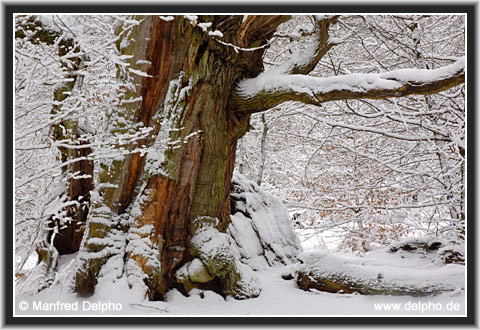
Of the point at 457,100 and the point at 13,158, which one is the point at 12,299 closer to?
the point at 13,158

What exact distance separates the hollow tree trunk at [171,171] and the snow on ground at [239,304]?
0.16 meters

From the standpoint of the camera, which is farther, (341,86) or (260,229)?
(260,229)

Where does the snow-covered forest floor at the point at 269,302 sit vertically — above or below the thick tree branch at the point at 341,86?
below

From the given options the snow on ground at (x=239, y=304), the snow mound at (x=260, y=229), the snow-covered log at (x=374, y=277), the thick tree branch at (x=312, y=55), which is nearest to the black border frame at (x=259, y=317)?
the snow on ground at (x=239, y=304)

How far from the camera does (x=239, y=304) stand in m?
3.74

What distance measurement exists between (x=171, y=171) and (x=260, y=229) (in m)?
2.35

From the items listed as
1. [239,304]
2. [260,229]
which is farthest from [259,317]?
[260,229]

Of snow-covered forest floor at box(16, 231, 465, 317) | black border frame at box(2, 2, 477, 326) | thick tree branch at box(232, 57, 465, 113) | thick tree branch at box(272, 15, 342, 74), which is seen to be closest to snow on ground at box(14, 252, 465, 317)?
snow-covered forest floor at box(16, 231, 465, 317)

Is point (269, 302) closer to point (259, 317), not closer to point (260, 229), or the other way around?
point (259, 317)

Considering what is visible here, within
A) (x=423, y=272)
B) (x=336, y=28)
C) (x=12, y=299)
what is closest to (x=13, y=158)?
(x=12, y=299)

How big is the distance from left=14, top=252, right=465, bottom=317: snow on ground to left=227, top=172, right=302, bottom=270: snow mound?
1.29m

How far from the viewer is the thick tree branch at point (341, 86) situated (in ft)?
10.9

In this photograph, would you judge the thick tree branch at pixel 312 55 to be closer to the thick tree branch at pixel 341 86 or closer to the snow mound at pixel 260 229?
the thick tree branch at pixel 341 86

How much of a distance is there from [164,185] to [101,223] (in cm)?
69
